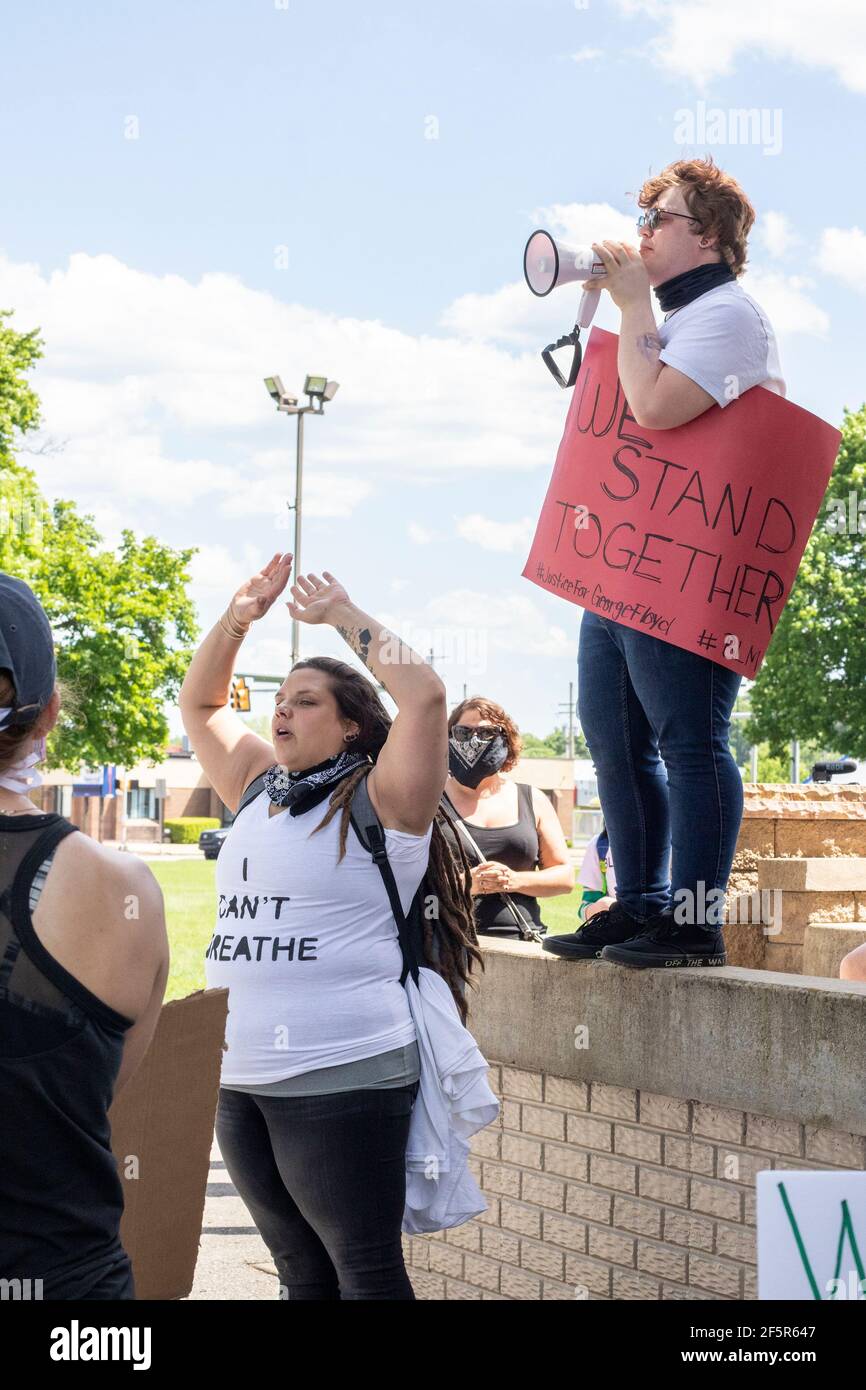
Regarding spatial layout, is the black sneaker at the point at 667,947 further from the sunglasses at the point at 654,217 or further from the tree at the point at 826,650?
the tree at the point at 826,650

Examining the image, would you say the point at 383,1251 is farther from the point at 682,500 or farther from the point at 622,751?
the point at 682,500

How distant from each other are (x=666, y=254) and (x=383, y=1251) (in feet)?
8.63

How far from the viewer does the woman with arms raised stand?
11.1 ft

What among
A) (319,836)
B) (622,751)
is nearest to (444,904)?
(319,836)

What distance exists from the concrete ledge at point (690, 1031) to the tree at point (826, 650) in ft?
102

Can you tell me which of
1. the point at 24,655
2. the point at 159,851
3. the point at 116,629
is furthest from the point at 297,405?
the point at 159,851

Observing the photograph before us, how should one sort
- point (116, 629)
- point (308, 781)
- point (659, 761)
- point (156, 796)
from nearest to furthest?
point (308, 781) < point (659, 761) < point (116, 629) < point (156, 796)

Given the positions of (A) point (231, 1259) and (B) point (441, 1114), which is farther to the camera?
(A) point (231, 1259)

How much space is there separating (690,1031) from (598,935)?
0.40 m

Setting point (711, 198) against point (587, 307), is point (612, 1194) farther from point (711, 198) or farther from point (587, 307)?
point (711, 198)

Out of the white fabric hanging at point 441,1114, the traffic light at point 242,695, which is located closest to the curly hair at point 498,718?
the white fabric hanging at point 441,1114

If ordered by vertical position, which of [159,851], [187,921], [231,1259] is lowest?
[159,851]

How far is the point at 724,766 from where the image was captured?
3818 mm

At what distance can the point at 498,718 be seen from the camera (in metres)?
5.82
